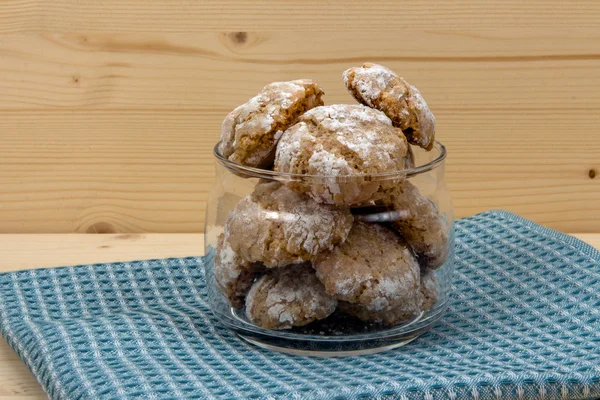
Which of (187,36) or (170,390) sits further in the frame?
(187,36)

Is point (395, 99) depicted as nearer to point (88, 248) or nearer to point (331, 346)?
point (331, 346)

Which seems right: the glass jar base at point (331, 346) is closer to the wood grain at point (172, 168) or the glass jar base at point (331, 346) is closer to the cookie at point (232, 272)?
the cookie at point (232, 272)

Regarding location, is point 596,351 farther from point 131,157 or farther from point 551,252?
point 131,157

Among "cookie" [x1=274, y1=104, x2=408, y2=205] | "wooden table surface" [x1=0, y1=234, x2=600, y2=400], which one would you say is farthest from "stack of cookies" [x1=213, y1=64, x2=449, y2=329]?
"wooden table surface" [x1=0, y1=234, x2=600, y2=400]

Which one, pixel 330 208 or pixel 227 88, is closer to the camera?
pixel 330 208

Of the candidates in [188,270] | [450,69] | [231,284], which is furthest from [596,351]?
[450,69]

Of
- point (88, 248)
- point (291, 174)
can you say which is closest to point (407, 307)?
point (291, 174)

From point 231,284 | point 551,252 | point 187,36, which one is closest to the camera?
point 231,284
